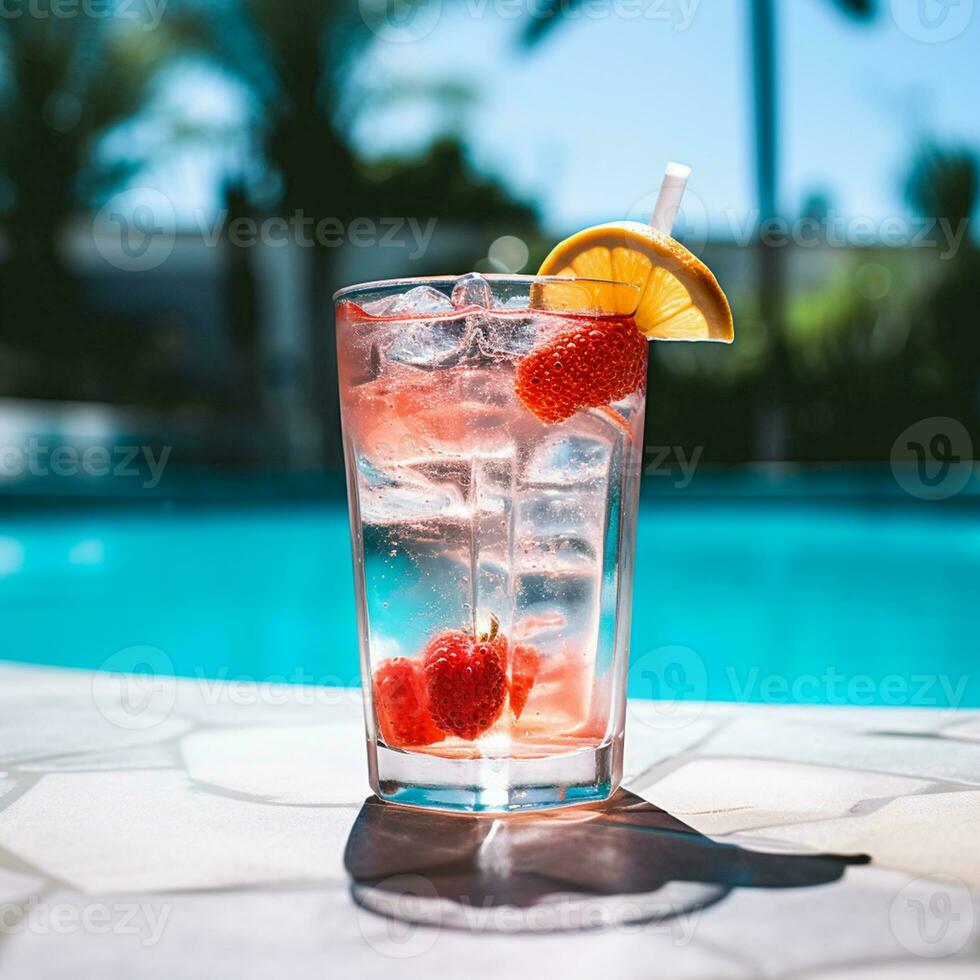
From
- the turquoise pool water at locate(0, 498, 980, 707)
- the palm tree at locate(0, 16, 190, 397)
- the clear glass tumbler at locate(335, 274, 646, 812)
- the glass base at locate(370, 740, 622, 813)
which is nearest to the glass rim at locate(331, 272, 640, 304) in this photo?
the clear glass tumbler at locate(335, 274, 646, 812)

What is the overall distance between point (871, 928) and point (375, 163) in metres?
16.3

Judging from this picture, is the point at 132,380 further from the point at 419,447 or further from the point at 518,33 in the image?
the point at 419,447

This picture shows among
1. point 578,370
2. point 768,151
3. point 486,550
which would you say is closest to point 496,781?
point 486,550

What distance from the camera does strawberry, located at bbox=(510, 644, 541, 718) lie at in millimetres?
1763

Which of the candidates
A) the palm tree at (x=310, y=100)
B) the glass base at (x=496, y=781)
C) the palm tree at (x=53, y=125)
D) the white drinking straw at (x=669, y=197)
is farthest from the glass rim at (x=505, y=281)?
the palm tree at (x=53, y=125)

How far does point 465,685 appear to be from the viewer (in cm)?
171

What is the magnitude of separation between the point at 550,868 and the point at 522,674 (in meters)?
0.31

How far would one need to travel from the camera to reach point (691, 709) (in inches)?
103

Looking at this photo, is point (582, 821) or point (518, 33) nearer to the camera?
point (582, 821)

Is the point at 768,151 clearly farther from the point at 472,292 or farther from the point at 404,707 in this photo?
the point at 404,707

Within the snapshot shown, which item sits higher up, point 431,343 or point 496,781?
point 431,343

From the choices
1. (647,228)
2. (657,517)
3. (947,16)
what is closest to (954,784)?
(647,228)

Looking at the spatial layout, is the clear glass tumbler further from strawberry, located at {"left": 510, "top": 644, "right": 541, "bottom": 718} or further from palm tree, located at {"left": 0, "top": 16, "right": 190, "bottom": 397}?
palm tree, located at {"left": 0, "top": 16, "right": 190, "bottom": 397}

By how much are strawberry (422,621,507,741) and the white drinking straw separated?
0.69m
